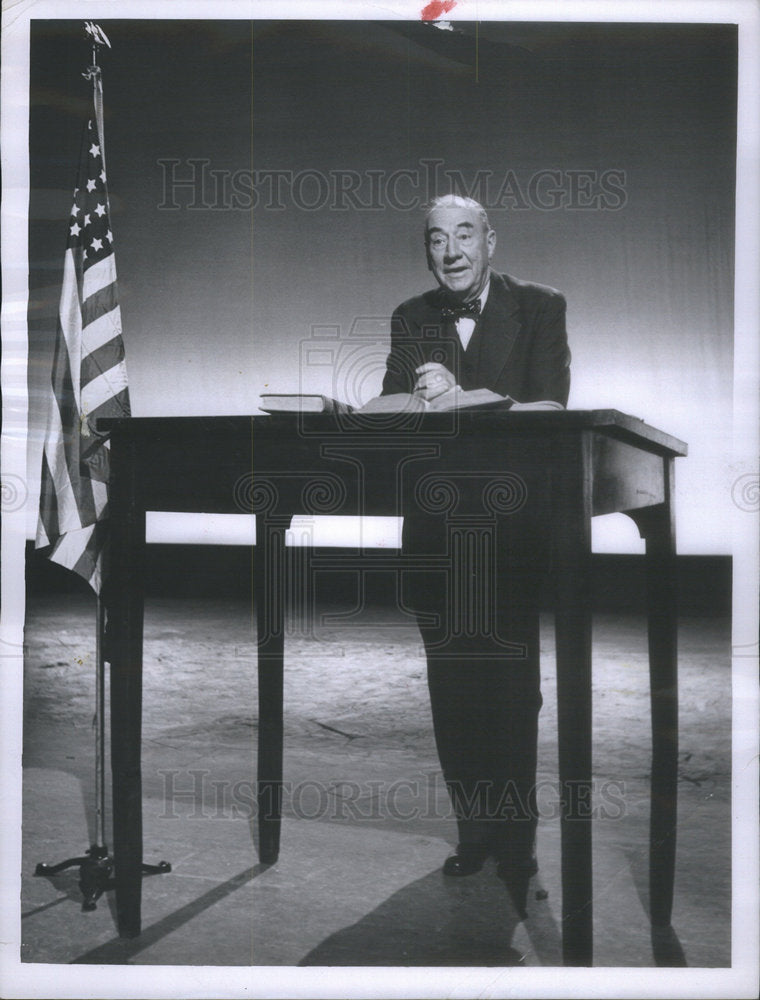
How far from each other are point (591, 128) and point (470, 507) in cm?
81

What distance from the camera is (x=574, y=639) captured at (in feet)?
4.58

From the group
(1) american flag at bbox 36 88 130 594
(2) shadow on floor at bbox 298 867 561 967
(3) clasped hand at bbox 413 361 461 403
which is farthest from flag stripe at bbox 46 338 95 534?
(2) shadow on floor at bbox 298 867 561 967

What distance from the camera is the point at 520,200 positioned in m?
1.78

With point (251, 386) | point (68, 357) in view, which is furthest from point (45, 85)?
point (251, 386)

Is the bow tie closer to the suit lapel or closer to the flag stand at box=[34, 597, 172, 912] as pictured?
the suit lapel

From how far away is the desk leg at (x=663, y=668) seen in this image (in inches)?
66.9

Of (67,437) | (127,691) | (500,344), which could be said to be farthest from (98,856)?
(500,344)

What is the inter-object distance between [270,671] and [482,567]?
51cm

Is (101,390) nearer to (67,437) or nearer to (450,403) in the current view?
(67,437)

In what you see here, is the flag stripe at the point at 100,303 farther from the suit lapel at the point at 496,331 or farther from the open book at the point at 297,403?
the suit lapel at the point at 496,331

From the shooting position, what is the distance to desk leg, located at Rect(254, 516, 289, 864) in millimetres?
1780

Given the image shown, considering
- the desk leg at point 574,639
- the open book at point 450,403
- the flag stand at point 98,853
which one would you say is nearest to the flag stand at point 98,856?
the flag stand at point 98,853

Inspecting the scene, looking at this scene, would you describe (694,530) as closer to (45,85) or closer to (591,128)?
(591,128)

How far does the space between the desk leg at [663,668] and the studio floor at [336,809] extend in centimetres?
3
